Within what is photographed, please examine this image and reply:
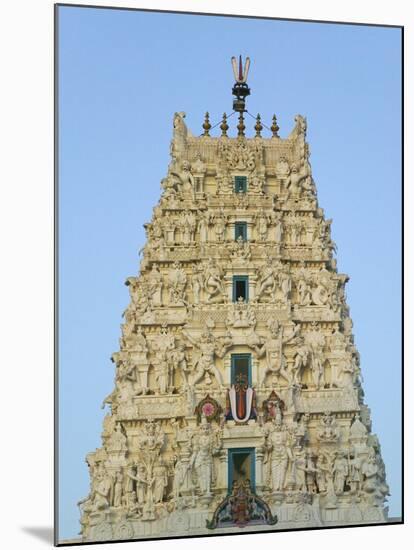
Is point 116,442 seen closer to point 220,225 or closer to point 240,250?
point 240,250

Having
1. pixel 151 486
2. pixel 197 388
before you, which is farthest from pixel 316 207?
pixel 151 486

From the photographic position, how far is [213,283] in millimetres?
21547


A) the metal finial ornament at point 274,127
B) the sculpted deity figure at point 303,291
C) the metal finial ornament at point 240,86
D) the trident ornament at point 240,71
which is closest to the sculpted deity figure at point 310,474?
the sculpted deity figure at point 303,291

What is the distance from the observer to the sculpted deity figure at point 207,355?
2128cm

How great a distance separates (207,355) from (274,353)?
940 millimetres

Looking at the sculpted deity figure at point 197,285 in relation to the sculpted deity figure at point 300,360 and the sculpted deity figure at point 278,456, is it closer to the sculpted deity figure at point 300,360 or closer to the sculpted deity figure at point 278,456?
the sculpted deity figure at point 300,360

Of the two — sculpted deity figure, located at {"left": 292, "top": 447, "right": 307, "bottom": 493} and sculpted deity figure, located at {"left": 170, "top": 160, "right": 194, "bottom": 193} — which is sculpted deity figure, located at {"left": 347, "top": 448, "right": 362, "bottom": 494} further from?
sculpted deity figure, located at {"left": 170, "top": 160, "right": 194, "bottom": 193}

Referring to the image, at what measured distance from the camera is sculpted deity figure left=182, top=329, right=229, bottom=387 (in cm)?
2128

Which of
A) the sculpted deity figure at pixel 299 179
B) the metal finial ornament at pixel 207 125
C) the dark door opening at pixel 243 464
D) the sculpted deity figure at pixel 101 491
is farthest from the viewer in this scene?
the sculpted deity figure at pixel 299 179

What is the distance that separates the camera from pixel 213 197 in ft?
71.8

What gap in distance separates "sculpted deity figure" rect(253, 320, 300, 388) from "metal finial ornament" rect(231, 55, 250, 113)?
3.02 m

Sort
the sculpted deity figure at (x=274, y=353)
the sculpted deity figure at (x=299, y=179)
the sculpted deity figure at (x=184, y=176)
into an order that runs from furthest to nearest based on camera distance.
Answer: the sculpted deity figure at (x=299, y=179)
the sculpted deity figure at (x=184, y=176)
the sculpted deity figure at (x=274, y=353)

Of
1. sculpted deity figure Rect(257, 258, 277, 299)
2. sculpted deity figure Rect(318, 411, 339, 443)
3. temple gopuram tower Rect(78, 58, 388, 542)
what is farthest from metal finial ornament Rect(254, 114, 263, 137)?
sculpted deity figure Rect(318, 411, 339, 443)

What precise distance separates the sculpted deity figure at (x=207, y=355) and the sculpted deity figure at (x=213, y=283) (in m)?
0.50
